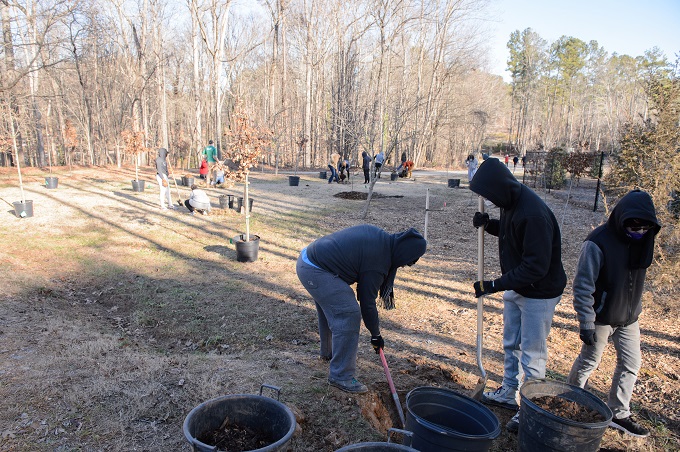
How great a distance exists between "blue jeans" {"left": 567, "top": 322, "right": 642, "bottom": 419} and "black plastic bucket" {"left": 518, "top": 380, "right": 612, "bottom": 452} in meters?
0.55

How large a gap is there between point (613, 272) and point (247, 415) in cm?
279

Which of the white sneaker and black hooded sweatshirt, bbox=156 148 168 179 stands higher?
black hooded sweatshirt, bbox=156 148 168 179

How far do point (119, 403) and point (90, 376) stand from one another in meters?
0.70

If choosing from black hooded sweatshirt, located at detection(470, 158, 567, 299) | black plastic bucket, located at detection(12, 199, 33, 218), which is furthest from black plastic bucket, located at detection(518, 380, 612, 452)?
black plastic bucket, located at detection(12, 199, 33, 218)

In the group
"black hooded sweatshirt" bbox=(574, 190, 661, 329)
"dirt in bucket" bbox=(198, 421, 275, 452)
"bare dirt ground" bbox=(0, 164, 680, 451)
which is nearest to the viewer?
"dirt in bucket" bbox=(198, 421, 275, 452)

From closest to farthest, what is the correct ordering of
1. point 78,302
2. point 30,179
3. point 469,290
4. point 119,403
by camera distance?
point 119,403 < point 78,302 < point 469,290 < point 30,179

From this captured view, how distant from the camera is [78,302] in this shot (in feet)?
21.2

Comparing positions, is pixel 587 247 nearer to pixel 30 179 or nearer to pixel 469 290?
pixel 469 290

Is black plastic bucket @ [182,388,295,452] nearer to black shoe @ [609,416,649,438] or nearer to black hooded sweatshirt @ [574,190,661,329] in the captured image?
black hooded sweatshirt @ [574,190,661,329]

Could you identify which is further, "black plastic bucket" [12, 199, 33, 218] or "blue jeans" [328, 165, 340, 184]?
"blue jeans" [328, 165, 340, 184]

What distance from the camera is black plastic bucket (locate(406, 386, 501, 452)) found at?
2453 millimetres

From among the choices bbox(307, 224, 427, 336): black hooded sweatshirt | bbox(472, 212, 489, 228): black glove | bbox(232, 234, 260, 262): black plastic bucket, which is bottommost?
bbox(232, 234, 260, 262): black plastic bucket

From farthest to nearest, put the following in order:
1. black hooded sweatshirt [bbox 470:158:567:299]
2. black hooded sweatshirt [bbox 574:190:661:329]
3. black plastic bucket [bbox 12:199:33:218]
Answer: black plastic bucket [bbox 12:199:33:218], black hooded sweatshirt [bbox 574:190:661:329], black hooded sweatshirt [bbox 470:158:567:299]

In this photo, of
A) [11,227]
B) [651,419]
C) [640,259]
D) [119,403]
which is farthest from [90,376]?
[11,227]
